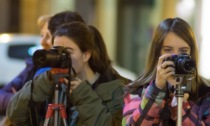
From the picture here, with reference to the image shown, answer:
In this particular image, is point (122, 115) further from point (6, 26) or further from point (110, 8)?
point (6, 26)

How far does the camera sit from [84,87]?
4.20 meters

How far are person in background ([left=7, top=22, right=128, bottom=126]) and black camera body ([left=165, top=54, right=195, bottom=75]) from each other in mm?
700

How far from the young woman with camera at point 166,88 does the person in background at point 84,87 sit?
0.26m

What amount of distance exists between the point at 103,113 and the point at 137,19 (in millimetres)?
11332

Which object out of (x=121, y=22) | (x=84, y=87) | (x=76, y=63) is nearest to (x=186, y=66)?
(x=84, y=87)

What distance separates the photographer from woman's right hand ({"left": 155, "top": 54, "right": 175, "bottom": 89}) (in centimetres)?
366

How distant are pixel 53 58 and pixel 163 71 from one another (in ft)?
2.44

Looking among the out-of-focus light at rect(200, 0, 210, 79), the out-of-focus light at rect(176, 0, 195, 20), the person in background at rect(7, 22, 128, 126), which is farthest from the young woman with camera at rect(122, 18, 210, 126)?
the out-of-focus light at rect(176, 0, 195, 20)

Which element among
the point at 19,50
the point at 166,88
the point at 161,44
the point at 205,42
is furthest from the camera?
the point at 19,50

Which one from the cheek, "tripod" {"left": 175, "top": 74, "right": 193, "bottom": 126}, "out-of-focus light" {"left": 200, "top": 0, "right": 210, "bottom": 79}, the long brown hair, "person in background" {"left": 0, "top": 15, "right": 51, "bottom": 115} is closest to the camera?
"tripod" {"left": 175, "top": 74, "right": 193, "bottom": 126}

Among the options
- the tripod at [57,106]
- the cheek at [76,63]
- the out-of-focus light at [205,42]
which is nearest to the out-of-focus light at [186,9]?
the out-of-focus light at [205,42]

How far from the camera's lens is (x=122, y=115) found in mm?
4184

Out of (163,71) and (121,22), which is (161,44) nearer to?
(163,71)

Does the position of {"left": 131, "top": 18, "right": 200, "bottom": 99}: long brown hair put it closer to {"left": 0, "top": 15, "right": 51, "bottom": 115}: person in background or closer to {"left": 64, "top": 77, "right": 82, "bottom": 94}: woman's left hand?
{"left": 64, "top": 77, "right": 82, "bottom": 94}: woman's left hand
